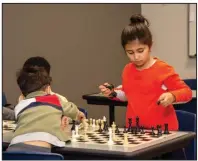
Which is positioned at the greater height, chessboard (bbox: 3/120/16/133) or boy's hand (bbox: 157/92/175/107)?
boy's hand (bbox: 157/92/175/107)

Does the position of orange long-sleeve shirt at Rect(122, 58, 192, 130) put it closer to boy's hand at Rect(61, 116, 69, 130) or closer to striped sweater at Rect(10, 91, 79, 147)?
boy's hand at Rect(61, 116, 69, 130)

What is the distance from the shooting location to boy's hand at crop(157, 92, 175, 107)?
2.96 meters

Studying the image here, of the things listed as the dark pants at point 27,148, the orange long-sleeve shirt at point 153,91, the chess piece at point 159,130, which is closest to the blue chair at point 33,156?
the dark pants at point 27,148

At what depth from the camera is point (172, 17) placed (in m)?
7.20

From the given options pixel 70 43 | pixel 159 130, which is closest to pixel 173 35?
pixel 70 43

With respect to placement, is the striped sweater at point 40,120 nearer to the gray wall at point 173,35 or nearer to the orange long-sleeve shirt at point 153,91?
the orange long-sleeve shirt at point 153,91

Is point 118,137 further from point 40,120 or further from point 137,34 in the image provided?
point 137,34

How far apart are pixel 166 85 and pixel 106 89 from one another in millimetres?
475

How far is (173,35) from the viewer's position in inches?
283

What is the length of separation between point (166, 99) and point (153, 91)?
Result: 9.5 inches

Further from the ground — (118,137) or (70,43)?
(70,43)

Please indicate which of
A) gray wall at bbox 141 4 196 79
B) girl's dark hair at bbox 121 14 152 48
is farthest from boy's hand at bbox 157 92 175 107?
gray wall at bbox 141 4 196 79

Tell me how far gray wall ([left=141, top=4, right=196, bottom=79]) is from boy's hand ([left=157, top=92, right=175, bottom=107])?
420 centimetres

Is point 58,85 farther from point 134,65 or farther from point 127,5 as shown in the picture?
point 134,65
